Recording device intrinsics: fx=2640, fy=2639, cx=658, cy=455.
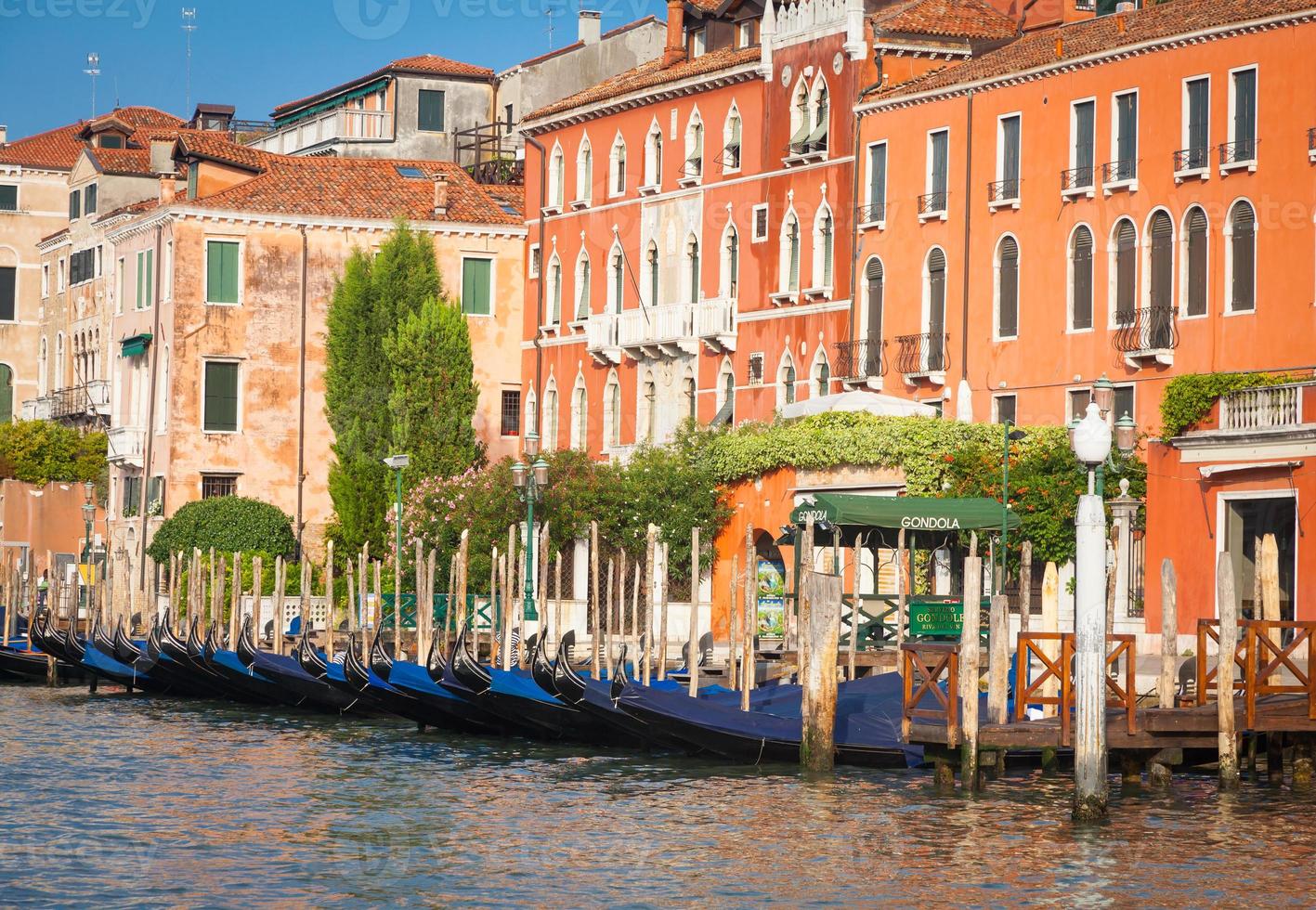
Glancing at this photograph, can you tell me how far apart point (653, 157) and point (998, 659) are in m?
22.0

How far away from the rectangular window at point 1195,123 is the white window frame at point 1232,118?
1.07 feet

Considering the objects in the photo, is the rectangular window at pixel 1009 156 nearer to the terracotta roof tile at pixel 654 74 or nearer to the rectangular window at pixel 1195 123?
the rectangular window at pixel 1195 123

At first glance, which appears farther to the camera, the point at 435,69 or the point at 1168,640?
the point at 435,69

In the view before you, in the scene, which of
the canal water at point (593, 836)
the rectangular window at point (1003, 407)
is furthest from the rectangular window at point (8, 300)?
the canal water at point (593, 836)

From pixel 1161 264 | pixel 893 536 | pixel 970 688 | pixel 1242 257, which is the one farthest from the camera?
pixel 1161 264

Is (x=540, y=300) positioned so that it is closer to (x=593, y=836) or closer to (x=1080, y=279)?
(x=1080, y=279)

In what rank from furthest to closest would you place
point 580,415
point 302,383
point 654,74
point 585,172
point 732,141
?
point 302,383 → point 580,415 → point 585,172 → point 654,74 → point 732,141

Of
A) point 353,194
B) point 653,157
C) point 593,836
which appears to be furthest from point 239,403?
point 593,836

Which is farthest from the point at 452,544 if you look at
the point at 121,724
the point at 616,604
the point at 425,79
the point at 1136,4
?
the point at 425,79

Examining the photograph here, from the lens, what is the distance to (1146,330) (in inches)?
1244

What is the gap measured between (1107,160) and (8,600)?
57.6ft

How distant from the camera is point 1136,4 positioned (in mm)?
35688

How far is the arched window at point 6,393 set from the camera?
56.5 meters

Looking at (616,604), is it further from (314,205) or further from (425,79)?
(425,79)
